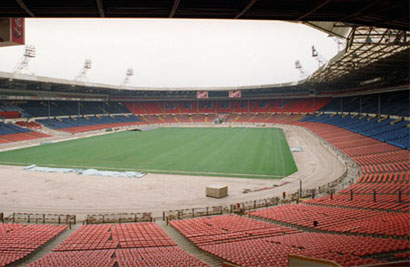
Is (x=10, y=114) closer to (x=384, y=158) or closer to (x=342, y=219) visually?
(x=384, y=158)

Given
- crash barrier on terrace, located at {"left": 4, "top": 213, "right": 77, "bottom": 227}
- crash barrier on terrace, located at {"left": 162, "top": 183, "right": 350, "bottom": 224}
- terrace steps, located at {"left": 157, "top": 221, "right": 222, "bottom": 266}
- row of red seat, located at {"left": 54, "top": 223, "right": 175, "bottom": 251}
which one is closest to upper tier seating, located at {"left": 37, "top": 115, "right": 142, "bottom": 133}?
crash barrier on terrace, located at {"left": 4, "top": 213, "right": 77, "bottom": 227}

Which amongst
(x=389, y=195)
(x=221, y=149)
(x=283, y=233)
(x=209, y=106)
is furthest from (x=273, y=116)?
(x=283, y=233)

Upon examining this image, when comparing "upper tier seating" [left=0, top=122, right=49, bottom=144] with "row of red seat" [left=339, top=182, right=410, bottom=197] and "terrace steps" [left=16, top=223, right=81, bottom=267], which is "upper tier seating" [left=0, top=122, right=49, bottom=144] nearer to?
"terrace steps" [left=16, top=223, right=81, bottom=267]

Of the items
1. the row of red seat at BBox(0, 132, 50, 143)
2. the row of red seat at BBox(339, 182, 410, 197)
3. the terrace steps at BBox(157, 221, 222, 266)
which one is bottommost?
the terrace steps at BBox(157, 221, 222, 266)

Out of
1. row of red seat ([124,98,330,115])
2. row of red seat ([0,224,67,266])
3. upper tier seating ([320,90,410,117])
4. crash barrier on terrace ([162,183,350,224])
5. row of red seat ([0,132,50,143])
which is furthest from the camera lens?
row of red seat ([124,98,330,115])

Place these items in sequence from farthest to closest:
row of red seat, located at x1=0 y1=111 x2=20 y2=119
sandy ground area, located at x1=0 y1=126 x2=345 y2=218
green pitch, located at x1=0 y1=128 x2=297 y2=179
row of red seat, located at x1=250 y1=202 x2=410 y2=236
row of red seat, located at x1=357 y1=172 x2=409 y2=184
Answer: row of red seat, located at x1=0 y1=111 x2=20 y2=119 < green pitch, located at x1=0 y1=128 x2=297 y2=179 < row of red seat, located at x1=357 y1=172 x2=409 y2=184 < sandy ground area, located at x1=0 y1=126 x2=345 y2=218 < row of red seat, located at x1=250 y1=202 x2=410 y2=236

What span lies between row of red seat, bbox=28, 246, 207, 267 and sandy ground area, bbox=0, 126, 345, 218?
7671 millimetres

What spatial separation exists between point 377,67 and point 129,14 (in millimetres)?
38680

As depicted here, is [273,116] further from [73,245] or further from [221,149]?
[73,245]

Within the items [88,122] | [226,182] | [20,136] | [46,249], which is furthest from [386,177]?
[88,122]

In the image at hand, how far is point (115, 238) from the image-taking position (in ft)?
43.9

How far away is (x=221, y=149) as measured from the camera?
45.3 m

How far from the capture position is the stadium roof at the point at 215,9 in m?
8.44

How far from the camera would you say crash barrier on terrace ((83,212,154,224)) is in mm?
17344
